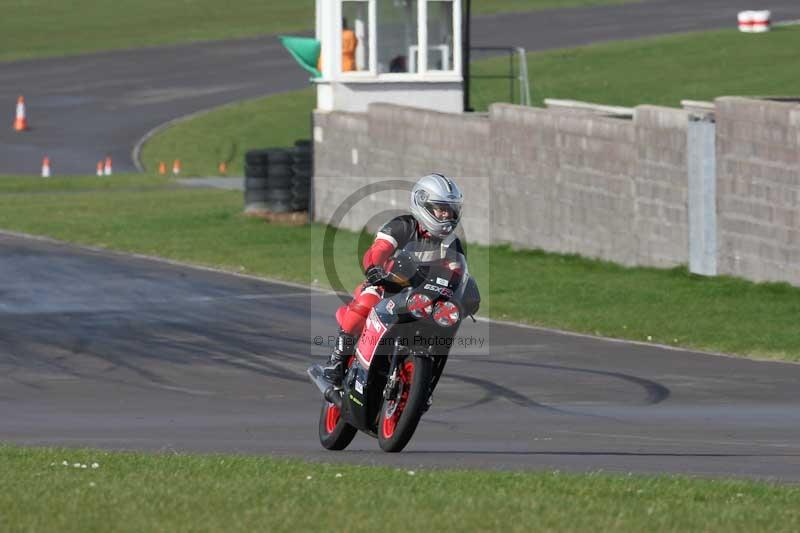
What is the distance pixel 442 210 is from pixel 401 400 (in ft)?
3.84

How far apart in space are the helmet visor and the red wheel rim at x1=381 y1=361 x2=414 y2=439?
0.87m

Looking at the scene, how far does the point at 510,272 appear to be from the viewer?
23734mm

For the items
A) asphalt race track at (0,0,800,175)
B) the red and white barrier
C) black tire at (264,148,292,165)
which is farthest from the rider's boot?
the red and white barrier

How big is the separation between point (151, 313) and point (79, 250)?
710 centimetres

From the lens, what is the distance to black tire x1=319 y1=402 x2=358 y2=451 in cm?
1120

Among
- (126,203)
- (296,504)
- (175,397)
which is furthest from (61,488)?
(126,203)

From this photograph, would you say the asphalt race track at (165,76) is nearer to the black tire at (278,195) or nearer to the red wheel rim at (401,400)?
the black tire at (278,195)

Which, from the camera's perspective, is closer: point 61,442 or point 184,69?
point 61,442

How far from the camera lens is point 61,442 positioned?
1155 cm

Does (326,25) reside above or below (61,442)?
above

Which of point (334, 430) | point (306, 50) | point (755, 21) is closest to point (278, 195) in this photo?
point (306, 50)

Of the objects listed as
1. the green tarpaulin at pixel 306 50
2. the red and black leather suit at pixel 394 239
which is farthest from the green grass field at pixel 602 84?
the red and black leather suit at pixel 394 239

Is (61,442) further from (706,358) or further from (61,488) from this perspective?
(706,358)

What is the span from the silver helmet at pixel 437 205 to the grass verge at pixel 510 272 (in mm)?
7147
